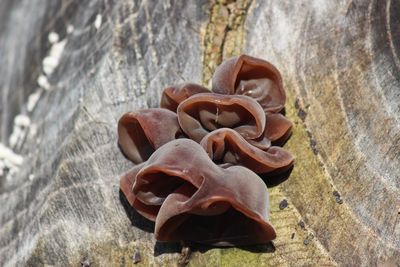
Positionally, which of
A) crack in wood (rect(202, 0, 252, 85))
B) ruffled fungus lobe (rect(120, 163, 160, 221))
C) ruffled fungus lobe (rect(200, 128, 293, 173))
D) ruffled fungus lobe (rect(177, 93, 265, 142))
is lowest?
ruffled fungus lobe (rect(120, 163, 160, 221))

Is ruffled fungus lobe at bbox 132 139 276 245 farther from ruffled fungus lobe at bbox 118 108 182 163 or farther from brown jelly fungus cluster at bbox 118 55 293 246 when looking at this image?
ruffled fungus lobe at bbox 118 108 182 163

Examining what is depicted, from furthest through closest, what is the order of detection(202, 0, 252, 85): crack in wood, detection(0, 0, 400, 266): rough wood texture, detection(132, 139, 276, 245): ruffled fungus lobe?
detection(202, 0, 252, 85): crack in wood < detection(0, 0, 400, 266): rough wood texture < detection(132, 139, 276, 245): ruffled fungus lobe

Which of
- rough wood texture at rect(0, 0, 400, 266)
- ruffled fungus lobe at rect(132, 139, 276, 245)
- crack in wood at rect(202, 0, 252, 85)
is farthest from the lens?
crack in wood at rect(202, 0, 252, 85)

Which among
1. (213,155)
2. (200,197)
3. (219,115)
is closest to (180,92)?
(219,115)

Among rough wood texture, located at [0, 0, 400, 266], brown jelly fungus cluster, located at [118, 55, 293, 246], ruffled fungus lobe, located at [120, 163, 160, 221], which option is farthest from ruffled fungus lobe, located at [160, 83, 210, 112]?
ruffled fungus lobe, located at [120, 163, 160, 221]

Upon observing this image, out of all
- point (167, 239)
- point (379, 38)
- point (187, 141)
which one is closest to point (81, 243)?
point (167, 239)

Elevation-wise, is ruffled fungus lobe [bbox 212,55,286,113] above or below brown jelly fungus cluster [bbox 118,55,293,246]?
above

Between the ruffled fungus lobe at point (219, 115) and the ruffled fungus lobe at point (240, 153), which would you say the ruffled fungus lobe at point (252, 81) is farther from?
the ruffled fungus lobe at point (240, 153)

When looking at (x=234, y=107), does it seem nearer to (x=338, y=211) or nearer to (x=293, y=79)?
(x=293, y=79)
